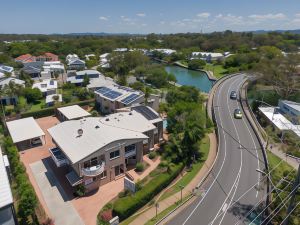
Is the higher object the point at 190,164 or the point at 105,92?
the point at 105,92

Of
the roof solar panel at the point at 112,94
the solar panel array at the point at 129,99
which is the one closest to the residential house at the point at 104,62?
the roof solar panel at the point at 112,94

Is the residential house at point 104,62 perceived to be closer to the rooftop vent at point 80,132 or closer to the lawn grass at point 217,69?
the lawn grass at point 217,69

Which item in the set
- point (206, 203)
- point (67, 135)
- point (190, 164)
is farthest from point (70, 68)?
point (206, 203)

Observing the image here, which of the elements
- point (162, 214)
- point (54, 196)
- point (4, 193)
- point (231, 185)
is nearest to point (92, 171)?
point (54, 196)

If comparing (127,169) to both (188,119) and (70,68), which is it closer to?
(188,119)

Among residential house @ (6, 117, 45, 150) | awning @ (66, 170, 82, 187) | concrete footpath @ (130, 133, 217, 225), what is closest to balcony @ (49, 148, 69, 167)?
awning @ (66, 170, 82, 187)

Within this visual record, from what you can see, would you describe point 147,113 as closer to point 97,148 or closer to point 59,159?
point 97,148
